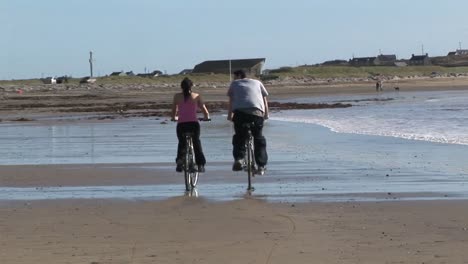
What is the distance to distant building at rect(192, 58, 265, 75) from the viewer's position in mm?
116500

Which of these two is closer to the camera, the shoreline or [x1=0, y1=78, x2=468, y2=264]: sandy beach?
[x1=0, y1=78, x2=468, y2=264]: sandy beach

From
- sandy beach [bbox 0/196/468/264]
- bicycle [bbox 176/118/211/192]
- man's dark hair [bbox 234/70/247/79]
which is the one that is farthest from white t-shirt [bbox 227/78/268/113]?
sandy beach [bbox 0/196/468/264]

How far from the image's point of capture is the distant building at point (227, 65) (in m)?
116

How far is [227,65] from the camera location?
12269cm

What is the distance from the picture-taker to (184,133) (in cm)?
1139

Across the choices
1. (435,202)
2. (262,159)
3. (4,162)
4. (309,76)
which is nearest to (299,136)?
(4,162)

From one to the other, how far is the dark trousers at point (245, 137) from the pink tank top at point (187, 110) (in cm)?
54

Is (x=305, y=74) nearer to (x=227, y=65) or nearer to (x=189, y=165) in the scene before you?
(x=227, y=65)

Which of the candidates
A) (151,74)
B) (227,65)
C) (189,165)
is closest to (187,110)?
(189,165)

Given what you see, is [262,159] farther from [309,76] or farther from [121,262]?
[309,76]

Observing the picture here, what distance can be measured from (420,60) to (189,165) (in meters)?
152

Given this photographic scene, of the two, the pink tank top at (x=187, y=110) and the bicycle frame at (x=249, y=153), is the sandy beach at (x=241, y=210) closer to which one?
the bicycle frame at (x=249, y=153)

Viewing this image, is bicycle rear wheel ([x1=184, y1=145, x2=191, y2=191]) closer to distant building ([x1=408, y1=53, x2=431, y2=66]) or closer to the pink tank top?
the pink tank top

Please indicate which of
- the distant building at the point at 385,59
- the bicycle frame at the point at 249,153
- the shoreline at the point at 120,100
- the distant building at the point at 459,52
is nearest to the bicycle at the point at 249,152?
the bicycle frame at the point at 249,153
